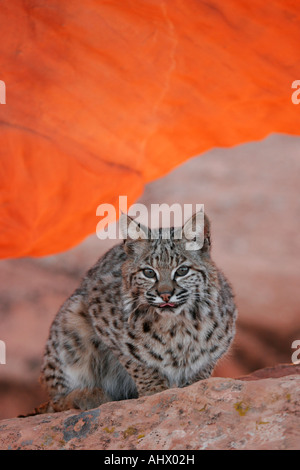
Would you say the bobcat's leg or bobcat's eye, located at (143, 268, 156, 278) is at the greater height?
bobcat's eye, located at (143, 268, 156, 278)

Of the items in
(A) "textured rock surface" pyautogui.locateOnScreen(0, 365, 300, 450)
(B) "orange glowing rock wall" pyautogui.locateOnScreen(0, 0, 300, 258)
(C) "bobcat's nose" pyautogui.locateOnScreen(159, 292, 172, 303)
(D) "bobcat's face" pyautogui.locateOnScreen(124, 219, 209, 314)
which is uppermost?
(B) "orange glowing rock wall" pyautogui.locateOnScreen(0, 0, 300, 258)

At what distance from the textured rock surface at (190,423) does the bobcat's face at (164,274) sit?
2.25 feet

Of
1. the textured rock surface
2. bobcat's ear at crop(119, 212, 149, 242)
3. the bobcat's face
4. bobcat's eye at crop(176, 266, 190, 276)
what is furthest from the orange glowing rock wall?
the textured rock surface

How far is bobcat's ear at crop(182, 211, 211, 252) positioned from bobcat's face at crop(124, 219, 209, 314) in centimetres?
5

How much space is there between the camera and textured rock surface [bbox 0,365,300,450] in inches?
110

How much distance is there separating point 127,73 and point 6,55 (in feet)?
3.54

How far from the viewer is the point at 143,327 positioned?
419 centimetres

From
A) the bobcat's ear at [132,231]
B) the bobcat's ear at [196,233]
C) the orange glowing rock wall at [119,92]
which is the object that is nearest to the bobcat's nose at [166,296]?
the bobcat's ear at [196,233]

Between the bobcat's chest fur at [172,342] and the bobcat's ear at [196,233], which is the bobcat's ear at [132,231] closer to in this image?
the bobcat's ear at [196,233]

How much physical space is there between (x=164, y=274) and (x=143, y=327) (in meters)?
0.50

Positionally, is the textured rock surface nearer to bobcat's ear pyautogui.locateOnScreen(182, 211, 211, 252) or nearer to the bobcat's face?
the bobcat's face

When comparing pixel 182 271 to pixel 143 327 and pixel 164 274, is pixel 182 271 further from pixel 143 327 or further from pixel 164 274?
pixel 143 327

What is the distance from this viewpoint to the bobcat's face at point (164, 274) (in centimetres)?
386

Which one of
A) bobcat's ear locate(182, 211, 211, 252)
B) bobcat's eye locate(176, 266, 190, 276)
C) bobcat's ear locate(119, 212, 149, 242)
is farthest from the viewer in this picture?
bobcat's ear locate(119, 212, 149, 242)
